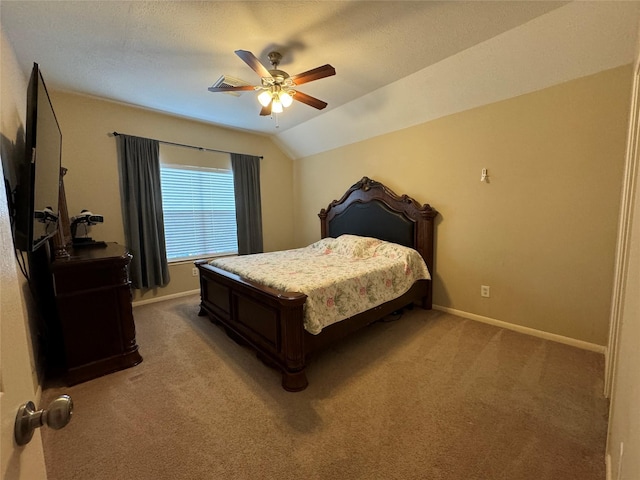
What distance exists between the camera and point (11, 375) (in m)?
0.52

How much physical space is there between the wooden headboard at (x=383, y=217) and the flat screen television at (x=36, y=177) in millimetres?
3127

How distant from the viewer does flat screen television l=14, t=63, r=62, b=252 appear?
56.1 inches

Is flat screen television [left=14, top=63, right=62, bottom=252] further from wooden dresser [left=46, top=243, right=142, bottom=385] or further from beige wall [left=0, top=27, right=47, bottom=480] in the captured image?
→ beige wall [left=0, top=27, right=47, bottom=480]

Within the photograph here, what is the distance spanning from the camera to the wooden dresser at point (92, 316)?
197 cm

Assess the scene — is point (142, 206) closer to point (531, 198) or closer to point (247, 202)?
point (247, 202)

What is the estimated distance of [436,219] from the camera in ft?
10.8

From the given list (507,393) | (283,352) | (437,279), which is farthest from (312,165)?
(507,393)

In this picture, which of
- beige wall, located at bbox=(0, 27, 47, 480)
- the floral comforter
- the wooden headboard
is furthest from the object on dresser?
the wooden headboard

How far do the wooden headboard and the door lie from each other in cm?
327

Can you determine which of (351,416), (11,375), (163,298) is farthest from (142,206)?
(11,375)

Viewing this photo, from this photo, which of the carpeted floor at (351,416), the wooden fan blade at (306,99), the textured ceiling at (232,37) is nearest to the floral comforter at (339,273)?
the carpeted floor at (351,416)

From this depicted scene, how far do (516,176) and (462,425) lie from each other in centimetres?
226

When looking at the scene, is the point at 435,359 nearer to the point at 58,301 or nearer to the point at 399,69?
the point at 399,69

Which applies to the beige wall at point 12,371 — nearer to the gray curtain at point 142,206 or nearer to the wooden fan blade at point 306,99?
the wooden fan blade at point 306,99
